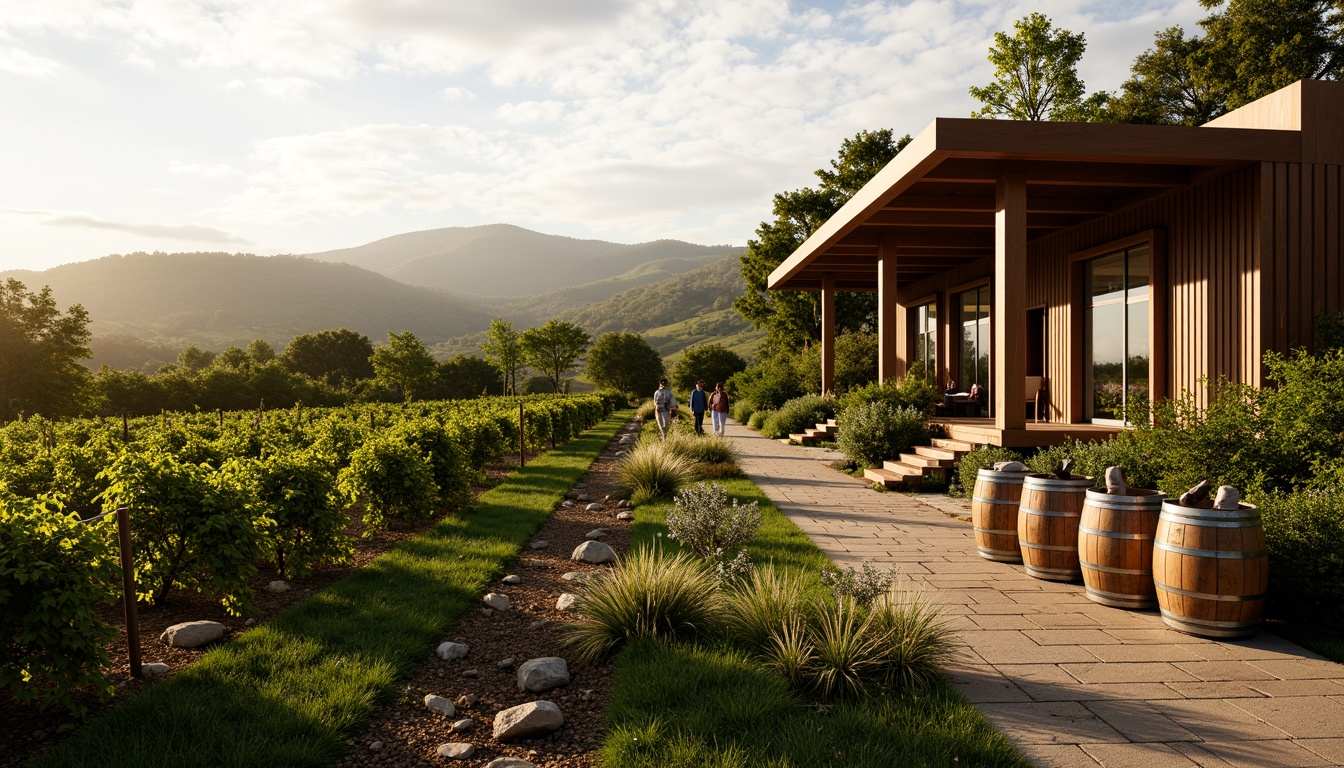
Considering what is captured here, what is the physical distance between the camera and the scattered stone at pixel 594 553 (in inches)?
260

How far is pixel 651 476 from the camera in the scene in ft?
31.8

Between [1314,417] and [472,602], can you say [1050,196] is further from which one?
[472,602]

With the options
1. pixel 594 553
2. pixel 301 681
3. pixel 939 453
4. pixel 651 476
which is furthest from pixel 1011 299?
pixel 301 681

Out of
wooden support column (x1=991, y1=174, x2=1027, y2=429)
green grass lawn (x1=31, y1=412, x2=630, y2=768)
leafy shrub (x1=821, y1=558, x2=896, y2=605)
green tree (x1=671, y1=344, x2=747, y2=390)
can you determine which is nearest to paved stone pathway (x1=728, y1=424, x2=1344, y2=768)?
leafy shrub (x1=821, y1=558, x2=896, y2=605)

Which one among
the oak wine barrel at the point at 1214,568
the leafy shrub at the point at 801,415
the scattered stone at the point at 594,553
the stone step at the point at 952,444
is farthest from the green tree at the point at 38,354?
the oak wine barrel at the point at 1214,568

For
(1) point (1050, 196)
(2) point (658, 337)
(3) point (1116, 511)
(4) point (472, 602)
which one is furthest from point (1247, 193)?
(2) point (658, 337)

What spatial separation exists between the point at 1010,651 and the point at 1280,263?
22.3ft

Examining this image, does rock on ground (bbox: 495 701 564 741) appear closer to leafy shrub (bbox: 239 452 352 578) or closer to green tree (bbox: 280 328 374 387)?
leafy shrub (bbox: 239 452 352 578)

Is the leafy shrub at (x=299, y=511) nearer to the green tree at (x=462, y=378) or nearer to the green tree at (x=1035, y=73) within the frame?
the green tree at (x=1035, y=73)

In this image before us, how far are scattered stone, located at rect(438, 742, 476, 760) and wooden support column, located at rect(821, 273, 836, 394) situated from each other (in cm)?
1695

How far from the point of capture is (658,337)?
12950 cm

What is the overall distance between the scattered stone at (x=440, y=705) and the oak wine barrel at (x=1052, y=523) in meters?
4.17

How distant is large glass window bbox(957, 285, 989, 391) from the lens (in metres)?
16.9

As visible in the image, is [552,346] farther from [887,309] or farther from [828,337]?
[887,309]
